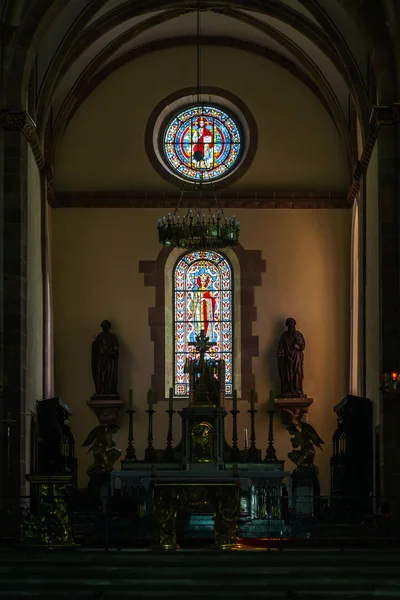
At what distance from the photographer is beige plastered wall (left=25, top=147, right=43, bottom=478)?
80.2 ft

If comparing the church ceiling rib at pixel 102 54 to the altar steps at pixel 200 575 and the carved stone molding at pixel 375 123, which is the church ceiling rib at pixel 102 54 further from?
the altar steps at pixel 200 575

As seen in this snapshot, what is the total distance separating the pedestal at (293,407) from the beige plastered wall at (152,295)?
0.29 meters

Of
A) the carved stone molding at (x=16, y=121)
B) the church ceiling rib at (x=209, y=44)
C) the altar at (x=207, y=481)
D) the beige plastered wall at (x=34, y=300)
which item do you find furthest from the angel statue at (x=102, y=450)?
the church ceiling rib at (x=209, y=44)

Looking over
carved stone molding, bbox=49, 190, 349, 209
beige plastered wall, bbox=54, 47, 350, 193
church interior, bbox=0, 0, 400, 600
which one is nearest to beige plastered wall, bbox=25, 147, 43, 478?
church interior, bbox=0, 0, 400, 600

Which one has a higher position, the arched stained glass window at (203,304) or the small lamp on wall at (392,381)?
the arched stained glass window at (203,304)

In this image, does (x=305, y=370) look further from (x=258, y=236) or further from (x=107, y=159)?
(x=107, y=159)

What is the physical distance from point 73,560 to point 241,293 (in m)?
14.9

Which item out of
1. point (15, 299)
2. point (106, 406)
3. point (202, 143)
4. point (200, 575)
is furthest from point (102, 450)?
point (202, 143)

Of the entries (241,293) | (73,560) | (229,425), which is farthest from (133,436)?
(73,560)

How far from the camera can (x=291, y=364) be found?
2934cm

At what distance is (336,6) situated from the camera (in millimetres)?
25688

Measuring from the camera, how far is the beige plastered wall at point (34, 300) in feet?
80.2

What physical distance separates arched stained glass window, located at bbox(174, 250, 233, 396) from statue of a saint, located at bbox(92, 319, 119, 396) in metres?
1.54

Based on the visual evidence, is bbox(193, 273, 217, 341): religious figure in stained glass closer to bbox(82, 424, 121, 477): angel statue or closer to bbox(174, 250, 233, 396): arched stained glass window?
bbox(174, 250, 233, 396): arched stained glass window
